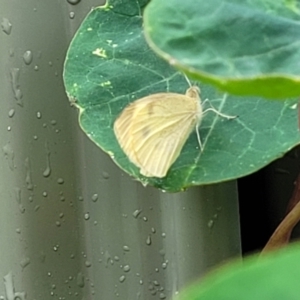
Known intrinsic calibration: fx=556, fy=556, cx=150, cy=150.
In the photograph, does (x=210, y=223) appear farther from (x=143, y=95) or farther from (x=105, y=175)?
(x=143, y=95)

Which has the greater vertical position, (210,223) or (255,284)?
(255,284)

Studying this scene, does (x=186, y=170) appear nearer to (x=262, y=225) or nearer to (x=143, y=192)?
(x=143, y=192)

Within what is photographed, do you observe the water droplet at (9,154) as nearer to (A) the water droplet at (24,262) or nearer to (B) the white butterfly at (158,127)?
(A) the water droplet at (24,262)

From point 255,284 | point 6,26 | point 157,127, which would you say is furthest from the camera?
point 6,26

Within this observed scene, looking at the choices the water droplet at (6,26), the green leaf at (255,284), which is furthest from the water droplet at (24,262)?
the green leaf at (255,284)

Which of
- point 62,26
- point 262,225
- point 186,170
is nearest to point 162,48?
point 186,170

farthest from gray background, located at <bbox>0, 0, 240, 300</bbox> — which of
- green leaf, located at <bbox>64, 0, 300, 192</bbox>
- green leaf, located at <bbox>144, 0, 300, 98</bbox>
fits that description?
green leaf, located at <bbox>144, 0, 300, 98</bbox>

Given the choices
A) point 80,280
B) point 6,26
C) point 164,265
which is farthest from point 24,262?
point 6,26
